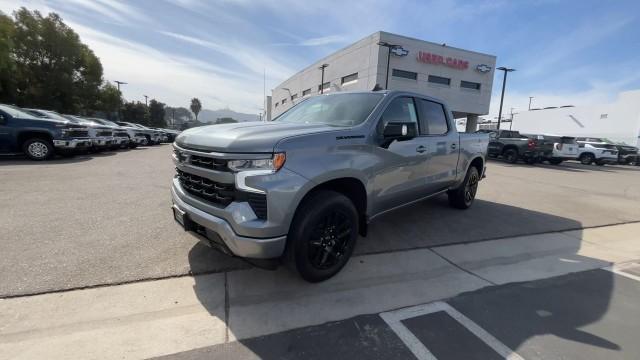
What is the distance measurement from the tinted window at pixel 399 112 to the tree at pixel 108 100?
42.3 metres

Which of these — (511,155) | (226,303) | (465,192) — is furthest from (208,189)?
(511,155)

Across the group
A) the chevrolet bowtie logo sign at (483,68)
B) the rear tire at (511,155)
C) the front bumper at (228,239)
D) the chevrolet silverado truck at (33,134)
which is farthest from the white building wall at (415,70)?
the front bumper at (228,239)

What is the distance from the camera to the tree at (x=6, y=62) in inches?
921

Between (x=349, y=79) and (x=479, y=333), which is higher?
(x=349, y=79)

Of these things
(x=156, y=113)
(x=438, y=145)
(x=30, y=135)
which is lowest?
(x=30, y=135)

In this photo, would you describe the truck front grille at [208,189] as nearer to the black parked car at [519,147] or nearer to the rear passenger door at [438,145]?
the rear passenger door at [438,145]

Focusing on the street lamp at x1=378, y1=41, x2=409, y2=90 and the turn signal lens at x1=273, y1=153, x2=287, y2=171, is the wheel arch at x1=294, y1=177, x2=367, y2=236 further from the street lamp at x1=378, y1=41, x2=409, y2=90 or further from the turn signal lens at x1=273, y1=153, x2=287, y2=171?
the street lamp at x1=378, y1=41, x2=409, y2=90

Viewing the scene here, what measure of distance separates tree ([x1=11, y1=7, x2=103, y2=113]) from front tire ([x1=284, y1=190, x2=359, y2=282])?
39120mm

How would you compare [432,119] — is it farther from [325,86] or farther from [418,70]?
[325,86]

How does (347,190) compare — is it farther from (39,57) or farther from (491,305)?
(39,57)

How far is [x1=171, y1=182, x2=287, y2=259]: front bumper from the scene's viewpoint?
2605 mm

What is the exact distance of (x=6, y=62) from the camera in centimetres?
2402

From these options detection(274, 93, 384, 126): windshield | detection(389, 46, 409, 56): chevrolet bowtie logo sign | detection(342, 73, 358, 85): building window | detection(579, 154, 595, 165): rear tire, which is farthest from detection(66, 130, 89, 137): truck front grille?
detection(579, 154, 595, 165): rear tire

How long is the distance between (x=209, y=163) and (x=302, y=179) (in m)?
0.81
